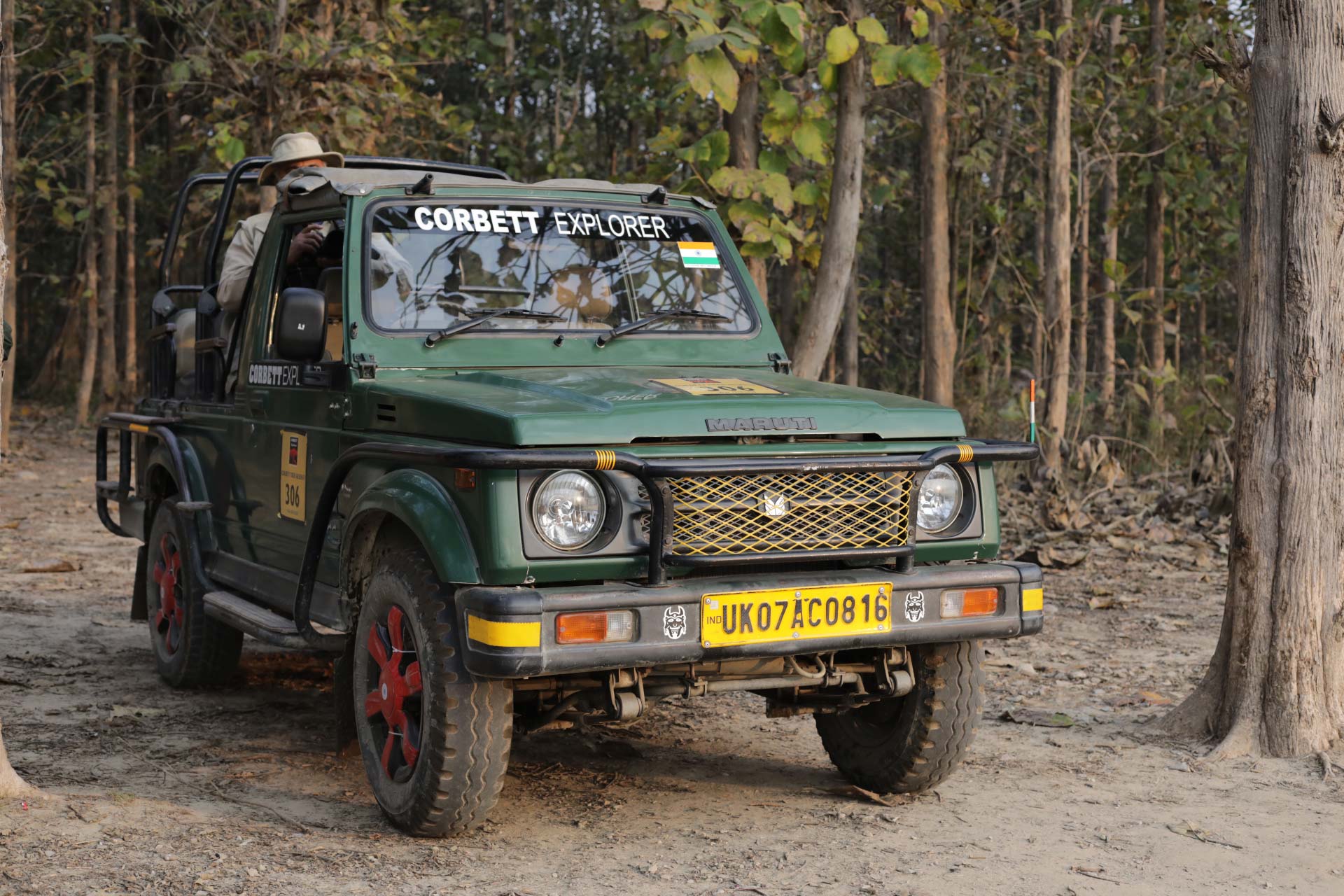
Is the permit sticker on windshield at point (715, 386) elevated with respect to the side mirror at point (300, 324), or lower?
lower

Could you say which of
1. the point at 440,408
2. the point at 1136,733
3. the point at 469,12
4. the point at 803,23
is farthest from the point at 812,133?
the point at 469,12

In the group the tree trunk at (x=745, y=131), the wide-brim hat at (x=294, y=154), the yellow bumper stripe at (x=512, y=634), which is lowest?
the yellow bumper stripe at (x=512, y=634)

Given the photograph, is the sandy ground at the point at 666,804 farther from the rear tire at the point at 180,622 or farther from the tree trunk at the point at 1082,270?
the tree trunk at the point at 1082,270

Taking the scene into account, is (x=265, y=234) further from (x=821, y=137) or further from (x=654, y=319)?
(x=821, y=137)

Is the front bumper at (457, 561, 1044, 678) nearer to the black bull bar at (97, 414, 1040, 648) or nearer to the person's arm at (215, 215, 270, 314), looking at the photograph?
the black bull bar at (97, 414, 1040, 648)

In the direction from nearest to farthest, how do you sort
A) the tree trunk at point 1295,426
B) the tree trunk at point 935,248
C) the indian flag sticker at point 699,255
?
the tree trunk at point 1295,426 → the indian flag sticker at point 699,255 → the tree trunk at point 935,248

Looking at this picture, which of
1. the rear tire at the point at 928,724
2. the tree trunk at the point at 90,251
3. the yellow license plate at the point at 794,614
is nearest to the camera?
the yellow license plate at the point at 794,614

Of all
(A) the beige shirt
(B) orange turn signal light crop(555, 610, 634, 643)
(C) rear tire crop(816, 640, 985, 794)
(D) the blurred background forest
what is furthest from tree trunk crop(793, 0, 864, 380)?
(B) orange turn signal light crop(555, 610, 634, 643)

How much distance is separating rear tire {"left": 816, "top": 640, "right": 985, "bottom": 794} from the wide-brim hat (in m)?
3.54

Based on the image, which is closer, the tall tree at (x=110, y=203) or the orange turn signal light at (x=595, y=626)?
the orange turn signal light at (x=595, y=626)

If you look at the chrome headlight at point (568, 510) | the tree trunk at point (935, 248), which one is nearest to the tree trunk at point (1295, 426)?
the chrome headlight at point (568, 510)

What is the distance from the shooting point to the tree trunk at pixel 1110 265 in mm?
14328

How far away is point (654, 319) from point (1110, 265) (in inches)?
375

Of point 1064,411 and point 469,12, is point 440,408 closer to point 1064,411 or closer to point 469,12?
point 1064,411
